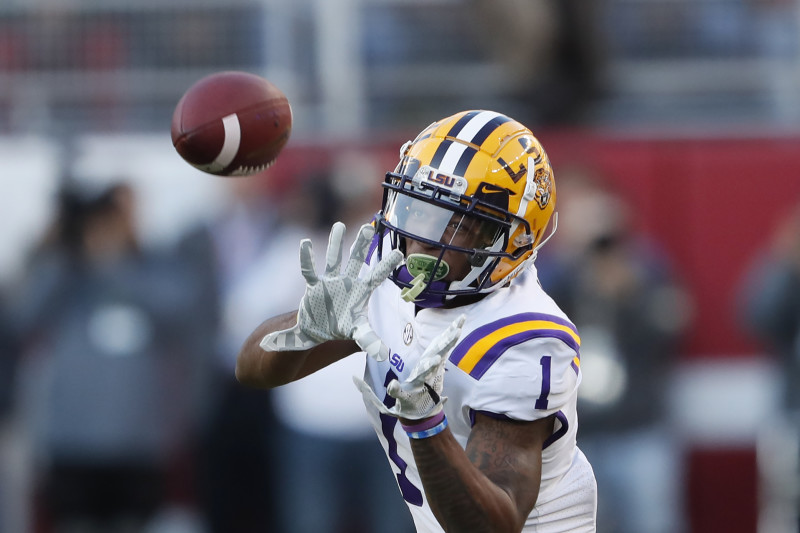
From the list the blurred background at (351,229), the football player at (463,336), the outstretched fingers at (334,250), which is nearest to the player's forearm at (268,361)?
the football player at (463,336)

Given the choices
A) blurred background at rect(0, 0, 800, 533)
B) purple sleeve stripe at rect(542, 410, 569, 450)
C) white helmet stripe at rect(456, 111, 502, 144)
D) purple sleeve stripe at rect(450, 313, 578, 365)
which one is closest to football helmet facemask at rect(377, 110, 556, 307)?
white helmet stripe at rect(456, 111, 502, 144)

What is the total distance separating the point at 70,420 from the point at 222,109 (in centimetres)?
295

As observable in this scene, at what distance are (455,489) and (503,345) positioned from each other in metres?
0.45

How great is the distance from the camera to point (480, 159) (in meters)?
2.97

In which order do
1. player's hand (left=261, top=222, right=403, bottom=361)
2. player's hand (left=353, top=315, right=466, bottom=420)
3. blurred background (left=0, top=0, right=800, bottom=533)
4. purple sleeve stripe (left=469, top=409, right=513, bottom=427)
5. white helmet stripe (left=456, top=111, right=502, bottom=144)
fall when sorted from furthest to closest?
blurred background (left=0, top=0, right=800, bottom=533)
white helmet stripe (left=456, top=111, right=502, bottom=144)
purple sleeve stripe (left=469, top=409, right=513, bottom=427)
player's hand (left=261, top=222, right=403, bottom=361)
player's hand (left=353, top=315, right=466, bottom=420)

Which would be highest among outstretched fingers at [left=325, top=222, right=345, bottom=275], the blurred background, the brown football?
the brown football

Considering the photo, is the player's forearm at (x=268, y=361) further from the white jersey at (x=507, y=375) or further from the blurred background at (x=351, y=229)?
the blurred background at (x=351, y=229)

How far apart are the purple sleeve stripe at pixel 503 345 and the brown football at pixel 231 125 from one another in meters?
0.92

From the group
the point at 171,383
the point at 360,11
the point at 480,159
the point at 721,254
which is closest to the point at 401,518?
the point at 171,383

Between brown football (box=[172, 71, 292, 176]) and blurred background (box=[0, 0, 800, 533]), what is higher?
brown football (box=[172, 71, 292, 176])

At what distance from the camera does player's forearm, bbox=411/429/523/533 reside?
253 centimetres

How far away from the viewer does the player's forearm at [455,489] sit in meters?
2.53

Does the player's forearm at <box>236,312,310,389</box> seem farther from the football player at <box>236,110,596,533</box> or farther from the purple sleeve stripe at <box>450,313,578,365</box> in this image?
the purple sleeve stripe at <box>450,313,578,365</box>

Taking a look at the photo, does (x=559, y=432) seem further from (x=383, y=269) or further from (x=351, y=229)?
(x=351, y=229)
